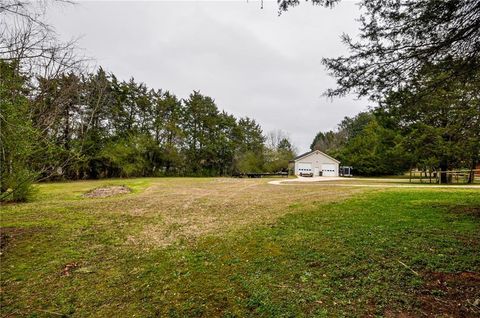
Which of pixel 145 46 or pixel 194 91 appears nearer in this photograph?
pixel 145 46

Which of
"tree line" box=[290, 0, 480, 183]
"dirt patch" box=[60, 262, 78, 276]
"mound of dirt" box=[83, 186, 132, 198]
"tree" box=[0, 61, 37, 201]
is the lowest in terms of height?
"dirt patch" box=[60, 262, 78, 276]

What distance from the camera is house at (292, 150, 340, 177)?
36562mm

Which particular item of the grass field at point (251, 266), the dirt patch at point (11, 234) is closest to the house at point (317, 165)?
the grass field at point (251, 266)

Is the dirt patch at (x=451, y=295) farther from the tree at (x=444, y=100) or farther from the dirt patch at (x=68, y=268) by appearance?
the dirt patch at (x=68, y=268)

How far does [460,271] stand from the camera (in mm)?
3238

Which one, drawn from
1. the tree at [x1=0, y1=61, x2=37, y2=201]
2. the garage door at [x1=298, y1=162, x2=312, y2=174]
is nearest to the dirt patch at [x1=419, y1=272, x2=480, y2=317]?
the tree at [x1=0, y1=61, x2=37, y2=201]

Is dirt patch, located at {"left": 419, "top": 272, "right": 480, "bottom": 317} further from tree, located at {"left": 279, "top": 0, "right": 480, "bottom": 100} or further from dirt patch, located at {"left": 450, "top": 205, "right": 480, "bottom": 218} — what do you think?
dirt patch, located at {"left": 450, "top": 205, "right": 480, "bottom": 218}

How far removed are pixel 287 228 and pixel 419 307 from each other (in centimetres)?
329

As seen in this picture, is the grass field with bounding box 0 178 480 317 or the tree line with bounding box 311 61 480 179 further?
the tree line with bounding box 311 61 480 179

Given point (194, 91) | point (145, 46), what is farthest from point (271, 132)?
point (145, 46)

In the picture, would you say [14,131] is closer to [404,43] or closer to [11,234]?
[11,234]

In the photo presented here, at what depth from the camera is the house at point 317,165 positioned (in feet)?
120

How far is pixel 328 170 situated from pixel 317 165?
1740 mm

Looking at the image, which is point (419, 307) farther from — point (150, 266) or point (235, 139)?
point (235, 139)
